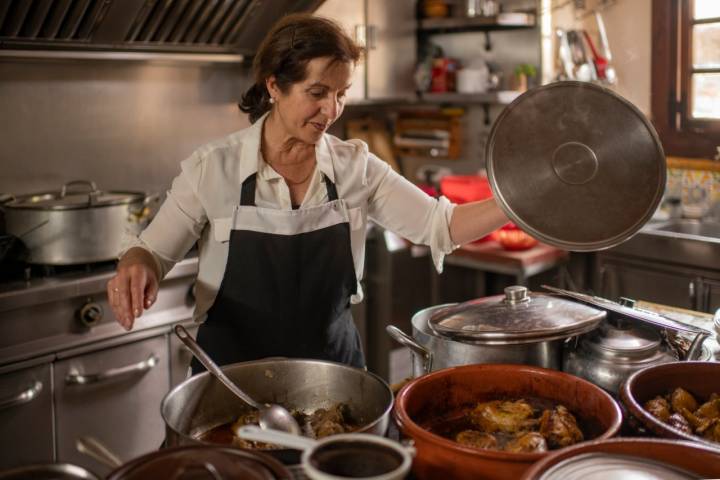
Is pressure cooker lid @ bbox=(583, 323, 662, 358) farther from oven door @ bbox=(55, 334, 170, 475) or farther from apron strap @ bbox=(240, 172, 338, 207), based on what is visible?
oven door @ bbox=(55, 334, 170, 475)

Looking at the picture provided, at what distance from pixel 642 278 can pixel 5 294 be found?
8.36 ft

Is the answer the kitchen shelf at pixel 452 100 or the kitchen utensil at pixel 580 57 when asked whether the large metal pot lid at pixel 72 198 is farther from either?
the kitchen utensil at pixel 580 57

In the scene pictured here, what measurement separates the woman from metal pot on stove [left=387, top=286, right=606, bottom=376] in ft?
1.30

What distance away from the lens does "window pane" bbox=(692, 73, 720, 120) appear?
149 inches

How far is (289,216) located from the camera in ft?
6.53

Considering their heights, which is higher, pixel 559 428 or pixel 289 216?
pixel 289 216

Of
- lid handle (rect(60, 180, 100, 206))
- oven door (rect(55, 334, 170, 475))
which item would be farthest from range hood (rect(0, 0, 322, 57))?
oven door (rect(55, 334, 170, 475))

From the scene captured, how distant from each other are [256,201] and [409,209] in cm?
40

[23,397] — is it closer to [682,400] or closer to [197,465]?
[197,465]

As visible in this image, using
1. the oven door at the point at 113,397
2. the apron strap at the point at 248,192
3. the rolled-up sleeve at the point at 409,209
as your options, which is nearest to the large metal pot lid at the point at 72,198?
the oven door at the point at 113,397

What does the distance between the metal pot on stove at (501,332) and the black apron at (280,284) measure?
1.61ft

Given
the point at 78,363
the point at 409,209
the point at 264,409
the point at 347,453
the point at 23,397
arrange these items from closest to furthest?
the point at 347,453, the point at 264,409, the point at 409,209, the point at 23,397, the point at 78,363

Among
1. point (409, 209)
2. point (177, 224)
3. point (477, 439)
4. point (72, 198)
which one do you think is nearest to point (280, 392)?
point (477, 439)

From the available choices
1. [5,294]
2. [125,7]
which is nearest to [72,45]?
[125,7]
